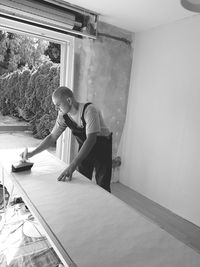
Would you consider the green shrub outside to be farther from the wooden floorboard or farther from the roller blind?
the wooden floorboard

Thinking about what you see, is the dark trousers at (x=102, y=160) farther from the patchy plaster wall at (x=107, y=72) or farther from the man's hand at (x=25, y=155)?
the patchy plaster wall at (x=107, y=72)

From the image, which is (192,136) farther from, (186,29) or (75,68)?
(75,68)

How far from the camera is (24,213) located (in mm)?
1582

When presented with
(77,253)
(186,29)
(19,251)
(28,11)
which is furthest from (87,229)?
(186,29)

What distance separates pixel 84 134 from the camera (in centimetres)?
176

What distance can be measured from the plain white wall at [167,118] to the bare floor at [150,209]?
0.31 feet

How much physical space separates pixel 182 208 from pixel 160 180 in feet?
1.28

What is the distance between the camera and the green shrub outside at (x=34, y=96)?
96.7 inches

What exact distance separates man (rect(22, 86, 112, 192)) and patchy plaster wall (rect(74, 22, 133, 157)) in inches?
34.3

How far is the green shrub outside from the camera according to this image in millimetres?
2455

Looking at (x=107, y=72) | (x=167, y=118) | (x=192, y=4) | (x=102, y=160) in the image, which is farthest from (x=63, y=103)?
(x=167, y=118)

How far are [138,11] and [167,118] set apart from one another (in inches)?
46.4

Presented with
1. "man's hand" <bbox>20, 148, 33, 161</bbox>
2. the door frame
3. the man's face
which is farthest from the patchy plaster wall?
"man's hand" <bbox>20, 148, 33, 161</bbox>

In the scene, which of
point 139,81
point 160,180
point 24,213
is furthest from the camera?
point 139,81
